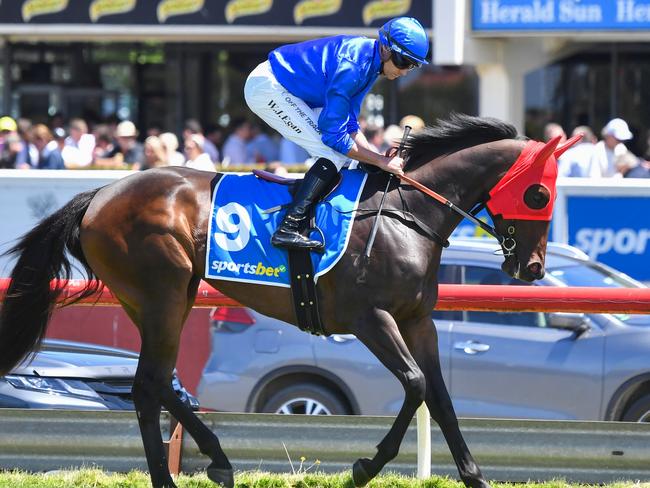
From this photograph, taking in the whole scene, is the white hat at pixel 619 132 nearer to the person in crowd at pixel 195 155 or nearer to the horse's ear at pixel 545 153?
the person in crowd at pixel 195 155

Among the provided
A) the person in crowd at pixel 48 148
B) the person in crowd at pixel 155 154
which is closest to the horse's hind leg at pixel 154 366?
the person in crowd at pixel 155 154

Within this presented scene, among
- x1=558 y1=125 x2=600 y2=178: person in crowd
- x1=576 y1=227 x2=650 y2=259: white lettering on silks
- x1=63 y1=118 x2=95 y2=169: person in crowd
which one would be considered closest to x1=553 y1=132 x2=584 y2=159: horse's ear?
x1=576 y1=227 x2=650 y2=259: white lettering on silks

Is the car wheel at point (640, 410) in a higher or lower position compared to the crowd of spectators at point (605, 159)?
lower

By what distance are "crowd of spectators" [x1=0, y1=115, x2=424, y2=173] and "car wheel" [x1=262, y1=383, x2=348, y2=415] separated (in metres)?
4.36

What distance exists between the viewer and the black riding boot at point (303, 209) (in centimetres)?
597

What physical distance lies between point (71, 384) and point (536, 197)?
119 inches

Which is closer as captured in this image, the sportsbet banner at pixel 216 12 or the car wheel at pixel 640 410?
the car wheel at pixel 640 410

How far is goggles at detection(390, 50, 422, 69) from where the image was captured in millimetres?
6027

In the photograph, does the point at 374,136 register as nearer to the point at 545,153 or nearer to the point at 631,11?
the point at 631,11

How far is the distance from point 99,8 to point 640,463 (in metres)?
13.6

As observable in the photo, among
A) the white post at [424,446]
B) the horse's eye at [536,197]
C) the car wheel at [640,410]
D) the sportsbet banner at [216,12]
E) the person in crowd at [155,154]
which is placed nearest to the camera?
the horse's eye at [536,197]

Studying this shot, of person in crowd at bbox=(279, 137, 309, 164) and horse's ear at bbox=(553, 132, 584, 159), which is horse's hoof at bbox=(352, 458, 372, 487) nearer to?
horse's ear at bbox=(553, 132, 584, 159)

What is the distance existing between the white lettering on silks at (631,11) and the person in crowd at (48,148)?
7.42 meters

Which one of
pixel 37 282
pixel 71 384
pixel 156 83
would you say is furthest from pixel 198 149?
pixel 156 83
